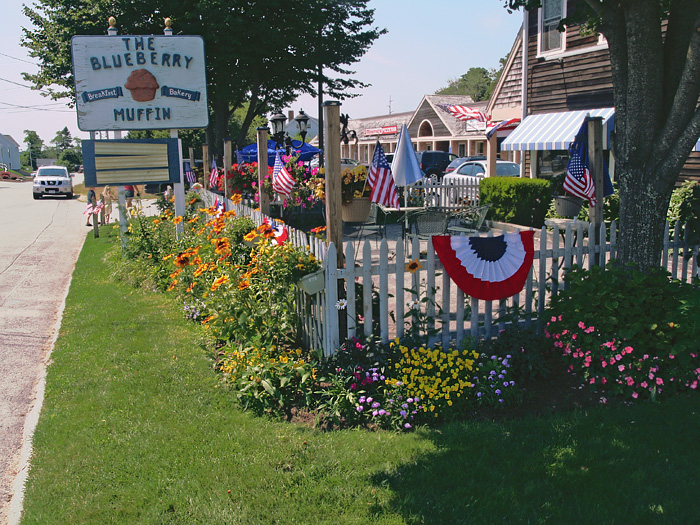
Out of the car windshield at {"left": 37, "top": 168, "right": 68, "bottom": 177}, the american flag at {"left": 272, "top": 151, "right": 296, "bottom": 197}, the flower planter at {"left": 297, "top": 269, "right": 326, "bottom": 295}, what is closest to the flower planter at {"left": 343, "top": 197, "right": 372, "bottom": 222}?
the american flag at {"left": 272, "top": 151, "right": 296, "bottom": 197}

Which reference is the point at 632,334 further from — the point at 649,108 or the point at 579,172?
the point at 579,172

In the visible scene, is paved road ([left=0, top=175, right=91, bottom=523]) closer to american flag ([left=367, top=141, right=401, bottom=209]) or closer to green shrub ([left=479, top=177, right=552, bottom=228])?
american flag ([left=367, top=141, right=401, bottom=209])

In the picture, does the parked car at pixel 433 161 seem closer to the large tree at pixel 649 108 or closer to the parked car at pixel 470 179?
the parked car at pixel 470 179

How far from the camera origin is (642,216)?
517cm

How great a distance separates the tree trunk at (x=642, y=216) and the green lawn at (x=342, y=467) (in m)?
1.32

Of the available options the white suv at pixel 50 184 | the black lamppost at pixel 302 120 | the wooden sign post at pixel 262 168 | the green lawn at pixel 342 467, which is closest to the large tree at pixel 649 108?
the green lawn at pixel 342 467

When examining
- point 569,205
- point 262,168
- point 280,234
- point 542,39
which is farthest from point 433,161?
point 280,234

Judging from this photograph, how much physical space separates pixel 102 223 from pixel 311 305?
47.7ft

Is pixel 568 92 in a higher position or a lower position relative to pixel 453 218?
higher

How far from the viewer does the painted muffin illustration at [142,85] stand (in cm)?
1055

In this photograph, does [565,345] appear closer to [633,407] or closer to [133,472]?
[633,407]

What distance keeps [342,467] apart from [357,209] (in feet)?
29.0

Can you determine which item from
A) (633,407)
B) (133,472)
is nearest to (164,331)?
(133,472)

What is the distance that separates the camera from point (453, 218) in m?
13.1
